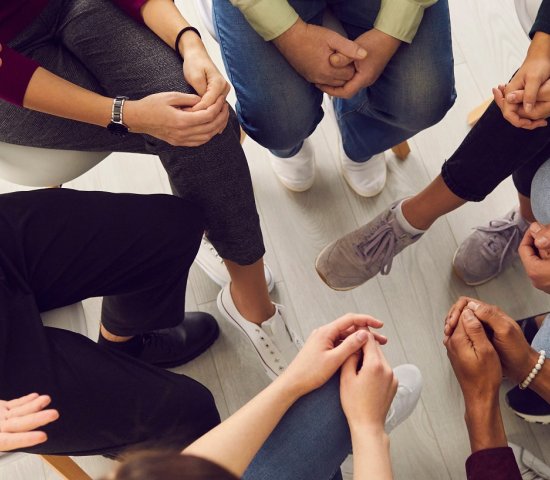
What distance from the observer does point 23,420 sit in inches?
30.8

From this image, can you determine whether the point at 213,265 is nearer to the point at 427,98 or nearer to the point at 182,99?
the point at 182,99

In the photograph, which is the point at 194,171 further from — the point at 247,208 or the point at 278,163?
the point at 278,163

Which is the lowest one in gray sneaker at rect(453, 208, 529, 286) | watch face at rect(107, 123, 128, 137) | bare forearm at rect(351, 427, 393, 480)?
gray sneaker at rect(453, 208, 529, 286)

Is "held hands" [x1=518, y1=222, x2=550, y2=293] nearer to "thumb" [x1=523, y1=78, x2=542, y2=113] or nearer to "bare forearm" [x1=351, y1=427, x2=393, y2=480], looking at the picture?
"thumb" [x1=523, y1=78, x2=542, y2=113]

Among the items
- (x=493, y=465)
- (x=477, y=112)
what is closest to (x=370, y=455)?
(x=493, y=465)

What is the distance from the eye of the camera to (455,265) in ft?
4.75

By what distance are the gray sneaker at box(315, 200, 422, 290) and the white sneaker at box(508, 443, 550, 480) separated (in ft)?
1.54

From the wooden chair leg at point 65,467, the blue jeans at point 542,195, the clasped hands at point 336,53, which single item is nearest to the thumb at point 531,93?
the blue jeans at point 542,195

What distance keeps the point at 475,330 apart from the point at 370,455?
0.34 metres

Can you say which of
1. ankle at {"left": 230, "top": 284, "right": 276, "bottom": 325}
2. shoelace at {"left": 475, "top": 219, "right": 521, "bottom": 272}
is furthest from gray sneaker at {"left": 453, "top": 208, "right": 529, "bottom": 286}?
ankle at {"left": 230, "top": 284, "right": 276, "bottom": 325}

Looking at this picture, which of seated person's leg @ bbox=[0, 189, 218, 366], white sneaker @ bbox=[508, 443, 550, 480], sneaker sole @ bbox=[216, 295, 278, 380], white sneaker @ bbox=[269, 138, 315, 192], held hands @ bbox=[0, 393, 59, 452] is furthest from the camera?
white sneaker @ bbox=[269, 138, 315, 192]

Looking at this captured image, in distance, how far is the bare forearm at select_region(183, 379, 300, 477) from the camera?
33.5 inches

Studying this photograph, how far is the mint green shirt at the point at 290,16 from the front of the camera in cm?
102

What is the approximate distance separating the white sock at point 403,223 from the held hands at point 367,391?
0.43 m
